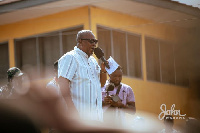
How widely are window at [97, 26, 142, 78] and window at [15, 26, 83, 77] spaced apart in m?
0.74

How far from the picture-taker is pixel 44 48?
9.48 metres

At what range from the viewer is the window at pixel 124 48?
326 inches

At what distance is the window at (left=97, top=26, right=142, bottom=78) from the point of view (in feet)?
27.1

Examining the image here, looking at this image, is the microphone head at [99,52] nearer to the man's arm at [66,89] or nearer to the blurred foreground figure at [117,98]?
the man's arm at [66,89]

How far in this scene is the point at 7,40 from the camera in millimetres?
9773

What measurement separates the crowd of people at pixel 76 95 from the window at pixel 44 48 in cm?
390

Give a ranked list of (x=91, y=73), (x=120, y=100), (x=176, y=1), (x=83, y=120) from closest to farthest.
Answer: (x=83, y=120), (x=91, y=73), (x=120, y=100), (x=176, y=1)

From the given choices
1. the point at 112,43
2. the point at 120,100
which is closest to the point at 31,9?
the point at 112,43

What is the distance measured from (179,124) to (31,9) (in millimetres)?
3999

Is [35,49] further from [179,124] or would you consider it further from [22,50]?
[179,124]

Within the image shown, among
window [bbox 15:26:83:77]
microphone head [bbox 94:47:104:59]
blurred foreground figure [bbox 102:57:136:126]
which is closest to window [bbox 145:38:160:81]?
window [bbox 15:26:83:77]

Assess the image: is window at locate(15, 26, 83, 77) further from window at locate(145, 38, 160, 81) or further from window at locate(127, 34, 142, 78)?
window at locate(145, 38, 160, 81)

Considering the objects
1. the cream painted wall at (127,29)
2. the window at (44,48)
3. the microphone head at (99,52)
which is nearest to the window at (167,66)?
the cream painted wall at (127,29)

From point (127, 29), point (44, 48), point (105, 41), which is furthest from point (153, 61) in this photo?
point (44, 48)
